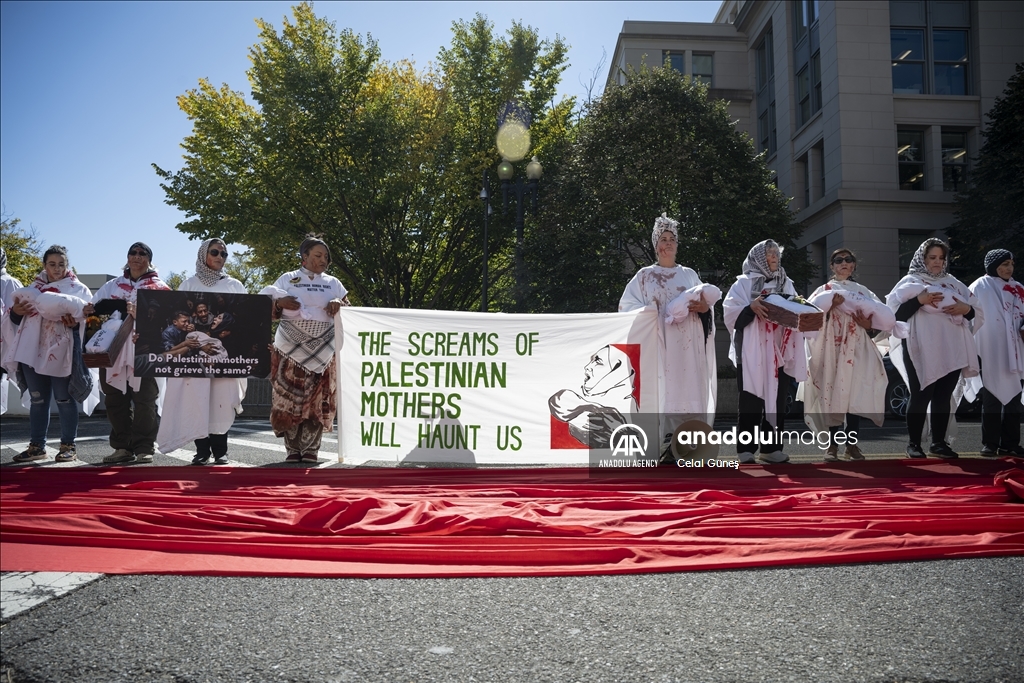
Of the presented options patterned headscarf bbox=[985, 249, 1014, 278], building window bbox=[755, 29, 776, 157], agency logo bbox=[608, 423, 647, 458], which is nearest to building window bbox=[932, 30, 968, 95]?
building window bbox=[755, 29, 776, 157]

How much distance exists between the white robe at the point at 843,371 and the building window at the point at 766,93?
27769mm

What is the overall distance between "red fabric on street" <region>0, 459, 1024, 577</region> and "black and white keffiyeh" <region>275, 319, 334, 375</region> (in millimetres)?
1586

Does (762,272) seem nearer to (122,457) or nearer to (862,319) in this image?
(862,319)

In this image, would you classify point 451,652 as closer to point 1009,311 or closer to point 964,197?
point 1009,311

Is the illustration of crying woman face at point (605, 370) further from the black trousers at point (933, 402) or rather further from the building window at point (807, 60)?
the building window at point (807, 60)

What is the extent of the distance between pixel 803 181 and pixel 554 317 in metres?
26.4

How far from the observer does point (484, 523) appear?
4102 mm

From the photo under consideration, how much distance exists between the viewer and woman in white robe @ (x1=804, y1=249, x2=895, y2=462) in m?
7.32

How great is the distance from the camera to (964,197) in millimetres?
23500

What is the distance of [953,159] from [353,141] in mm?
20392

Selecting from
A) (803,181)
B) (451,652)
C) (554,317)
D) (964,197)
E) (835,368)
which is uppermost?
(803,181)

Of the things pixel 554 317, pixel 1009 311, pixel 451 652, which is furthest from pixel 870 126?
pixel 451 652

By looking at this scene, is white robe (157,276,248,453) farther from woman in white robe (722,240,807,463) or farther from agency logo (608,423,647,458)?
woman in white robe (722,240,807,463)

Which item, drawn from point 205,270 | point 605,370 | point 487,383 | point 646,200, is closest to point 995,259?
point 605,370
